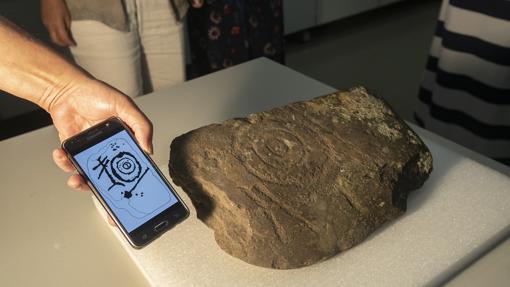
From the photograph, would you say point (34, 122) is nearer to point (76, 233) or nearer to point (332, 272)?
point (76, 233)

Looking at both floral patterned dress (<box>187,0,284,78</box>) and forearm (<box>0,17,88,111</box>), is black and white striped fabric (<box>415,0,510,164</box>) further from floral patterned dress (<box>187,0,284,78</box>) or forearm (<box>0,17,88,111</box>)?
forearm (<box>0,17,88,111</box>)

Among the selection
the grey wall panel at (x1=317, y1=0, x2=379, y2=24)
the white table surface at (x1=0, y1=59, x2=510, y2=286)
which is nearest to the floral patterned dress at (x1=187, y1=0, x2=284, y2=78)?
the white table surface at (x1=0, y1=59, x2=510, y2=286)

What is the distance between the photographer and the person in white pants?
1.23m

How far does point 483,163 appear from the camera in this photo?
102 centimetres

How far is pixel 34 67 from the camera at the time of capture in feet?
2.82

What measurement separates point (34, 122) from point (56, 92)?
1.36 m

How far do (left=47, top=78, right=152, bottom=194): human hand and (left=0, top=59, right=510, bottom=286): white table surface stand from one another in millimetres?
125

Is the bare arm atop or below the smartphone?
atop

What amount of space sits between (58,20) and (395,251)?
1010 millimetres

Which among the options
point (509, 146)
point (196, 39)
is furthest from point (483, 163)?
point (196, 39)

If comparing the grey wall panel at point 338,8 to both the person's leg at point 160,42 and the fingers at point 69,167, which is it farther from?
the fingers at point 69,167

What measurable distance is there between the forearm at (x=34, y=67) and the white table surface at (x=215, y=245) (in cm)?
23

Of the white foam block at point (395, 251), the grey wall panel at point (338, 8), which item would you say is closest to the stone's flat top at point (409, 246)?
the white foam block at point (395, 251)

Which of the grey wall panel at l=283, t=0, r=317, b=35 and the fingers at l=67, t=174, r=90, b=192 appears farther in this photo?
the grey wall panel at l=283, t=0, r=317, b=35
